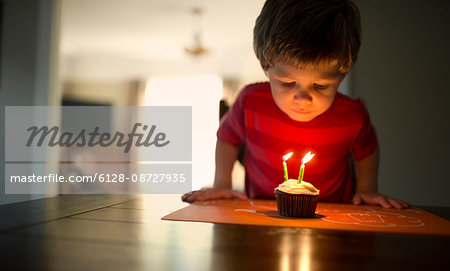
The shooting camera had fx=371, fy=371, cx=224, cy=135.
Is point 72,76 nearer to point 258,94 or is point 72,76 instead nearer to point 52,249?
point 258,94

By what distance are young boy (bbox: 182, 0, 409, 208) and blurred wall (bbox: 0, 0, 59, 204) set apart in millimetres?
1514

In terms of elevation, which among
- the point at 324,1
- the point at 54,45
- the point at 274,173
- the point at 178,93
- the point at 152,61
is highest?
the point at 152,61

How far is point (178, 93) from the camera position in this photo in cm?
728

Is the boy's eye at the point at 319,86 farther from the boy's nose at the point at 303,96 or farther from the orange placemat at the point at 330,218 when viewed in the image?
the orange placemat at the point at 330,218

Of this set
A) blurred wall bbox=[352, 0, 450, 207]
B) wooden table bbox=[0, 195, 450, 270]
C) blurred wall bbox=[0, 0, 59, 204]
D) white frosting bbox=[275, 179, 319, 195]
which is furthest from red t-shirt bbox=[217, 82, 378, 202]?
blurred wall bbox=[0, 0, 59, 204]

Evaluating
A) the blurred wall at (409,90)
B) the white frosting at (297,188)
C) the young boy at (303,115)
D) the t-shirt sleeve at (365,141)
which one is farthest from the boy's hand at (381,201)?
the blurred wall at (409,90)

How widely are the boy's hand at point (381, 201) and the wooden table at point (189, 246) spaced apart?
379 mm

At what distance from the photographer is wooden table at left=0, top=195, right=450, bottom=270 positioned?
1.36ft

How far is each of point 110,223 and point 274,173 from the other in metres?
0.74

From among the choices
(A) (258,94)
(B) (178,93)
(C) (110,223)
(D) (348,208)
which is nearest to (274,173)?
(A) (258,94)

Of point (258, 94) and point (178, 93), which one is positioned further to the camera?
point (178, 93)

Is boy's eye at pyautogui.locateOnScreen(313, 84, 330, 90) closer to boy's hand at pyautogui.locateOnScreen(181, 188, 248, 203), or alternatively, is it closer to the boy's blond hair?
the boy's blond hair

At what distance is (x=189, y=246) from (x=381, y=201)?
0.70 metres

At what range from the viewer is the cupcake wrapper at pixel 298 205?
30.4 inches
